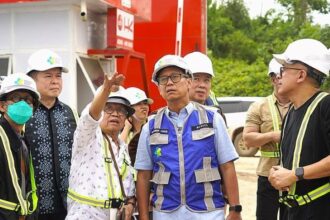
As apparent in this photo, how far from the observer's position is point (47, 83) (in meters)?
3.79

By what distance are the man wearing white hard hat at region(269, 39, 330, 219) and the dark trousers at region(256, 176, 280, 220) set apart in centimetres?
140

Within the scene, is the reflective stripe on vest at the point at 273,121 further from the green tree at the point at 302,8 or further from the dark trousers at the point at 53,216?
the green tree at the point at 302,8

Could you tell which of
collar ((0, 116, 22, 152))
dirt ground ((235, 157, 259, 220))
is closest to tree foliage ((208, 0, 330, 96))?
dirt ground ((235, 157, 259, 220))

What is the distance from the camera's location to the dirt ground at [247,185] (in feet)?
28.4

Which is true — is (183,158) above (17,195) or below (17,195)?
above

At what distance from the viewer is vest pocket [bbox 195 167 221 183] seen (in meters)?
3.27

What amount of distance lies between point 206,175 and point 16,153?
1.12 meters

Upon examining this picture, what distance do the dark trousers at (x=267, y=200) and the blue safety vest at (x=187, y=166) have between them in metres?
1.38

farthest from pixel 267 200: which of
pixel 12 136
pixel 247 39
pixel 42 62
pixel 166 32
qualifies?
pixel 247 39

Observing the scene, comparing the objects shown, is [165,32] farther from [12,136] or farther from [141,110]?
[12,136]

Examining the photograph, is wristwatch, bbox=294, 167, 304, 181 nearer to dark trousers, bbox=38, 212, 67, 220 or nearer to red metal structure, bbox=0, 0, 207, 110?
dark trousers, bbox=38, 212, 67, 220

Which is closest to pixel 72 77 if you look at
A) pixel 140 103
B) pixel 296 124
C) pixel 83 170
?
pixel 140 103

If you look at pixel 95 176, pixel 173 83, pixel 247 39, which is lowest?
pixel 95 176

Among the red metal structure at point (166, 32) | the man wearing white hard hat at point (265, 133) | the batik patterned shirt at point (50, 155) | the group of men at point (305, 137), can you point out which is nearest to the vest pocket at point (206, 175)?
the group of men at point (305, 137)
